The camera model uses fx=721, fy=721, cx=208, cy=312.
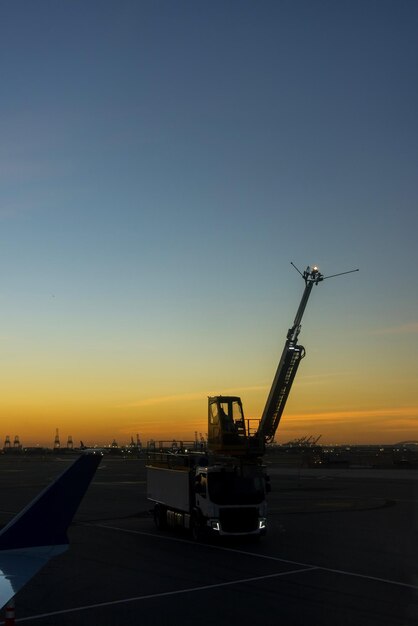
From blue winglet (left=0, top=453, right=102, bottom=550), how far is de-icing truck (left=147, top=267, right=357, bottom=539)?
47.3 feet

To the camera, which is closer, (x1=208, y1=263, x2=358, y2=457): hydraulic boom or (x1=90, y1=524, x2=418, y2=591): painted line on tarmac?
(x1=90, y1=524, x2=418, y2=591): painted line on tarmac

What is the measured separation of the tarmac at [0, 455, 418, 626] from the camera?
14242 millimetres

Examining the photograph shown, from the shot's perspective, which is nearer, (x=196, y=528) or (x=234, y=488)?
(x=234, y=488)

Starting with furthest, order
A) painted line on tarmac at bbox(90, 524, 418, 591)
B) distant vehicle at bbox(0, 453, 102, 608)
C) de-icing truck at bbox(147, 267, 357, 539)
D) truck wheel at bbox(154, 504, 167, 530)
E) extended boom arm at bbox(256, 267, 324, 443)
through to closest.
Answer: extended boom arm at bbox(256, 267, 324, 443), truck wheel at bbox(154, 504, 167, 530), de-icing truck at bbox(147, 267, 357, 539), painted line on tarmac at bbox(90, 524, 418, 591), distant vehicle at bbox(0, 453, 102, 608)

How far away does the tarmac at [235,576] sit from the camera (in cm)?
1424

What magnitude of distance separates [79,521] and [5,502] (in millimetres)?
11307

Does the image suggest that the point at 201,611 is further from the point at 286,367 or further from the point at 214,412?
the point at 286,367

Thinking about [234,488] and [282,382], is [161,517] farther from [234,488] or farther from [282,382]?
[282,382]

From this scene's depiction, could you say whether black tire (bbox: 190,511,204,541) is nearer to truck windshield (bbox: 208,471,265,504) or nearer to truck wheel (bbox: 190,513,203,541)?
truck wheel (bbox: 190,513,203,541)

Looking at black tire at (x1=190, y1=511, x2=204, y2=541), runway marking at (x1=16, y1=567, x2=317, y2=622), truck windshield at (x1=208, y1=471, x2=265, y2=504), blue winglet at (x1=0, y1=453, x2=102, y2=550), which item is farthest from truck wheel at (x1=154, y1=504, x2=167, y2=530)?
blue winglet at (x1=0, y1=453, x2=102, y2=550)

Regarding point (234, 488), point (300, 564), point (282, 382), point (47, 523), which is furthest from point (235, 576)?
point (282, 382)

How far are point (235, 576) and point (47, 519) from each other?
963 centimetres

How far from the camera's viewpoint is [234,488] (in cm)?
2447

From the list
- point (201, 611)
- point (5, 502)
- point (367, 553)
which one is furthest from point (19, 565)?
point (5, 502)
